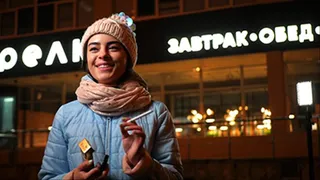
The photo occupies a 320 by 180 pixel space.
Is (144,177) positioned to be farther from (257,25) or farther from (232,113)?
(232,113)

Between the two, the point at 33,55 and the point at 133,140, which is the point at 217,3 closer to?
the point at 33,55

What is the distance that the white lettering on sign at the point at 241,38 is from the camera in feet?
37.2

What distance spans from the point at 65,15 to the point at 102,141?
14228 millimetres

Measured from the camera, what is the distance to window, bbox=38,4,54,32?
1543cm

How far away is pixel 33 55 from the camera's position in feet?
47.1

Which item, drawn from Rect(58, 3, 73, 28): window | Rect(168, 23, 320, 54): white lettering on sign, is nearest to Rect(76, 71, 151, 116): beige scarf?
Rect(168, 23, 320, 54): white lettering on sign

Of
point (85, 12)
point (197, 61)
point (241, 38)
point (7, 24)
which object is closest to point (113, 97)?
point (241, 38)

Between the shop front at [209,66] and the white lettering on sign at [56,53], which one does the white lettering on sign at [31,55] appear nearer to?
the shop front at [209,66]

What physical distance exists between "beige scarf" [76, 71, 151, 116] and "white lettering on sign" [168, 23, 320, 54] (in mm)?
9603

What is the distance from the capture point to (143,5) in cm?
1458

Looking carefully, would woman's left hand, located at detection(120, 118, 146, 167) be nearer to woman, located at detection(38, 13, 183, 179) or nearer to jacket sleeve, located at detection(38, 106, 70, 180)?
woman, located at detection(38, 13, 183, 179)

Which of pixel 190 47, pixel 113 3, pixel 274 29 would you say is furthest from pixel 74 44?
pixel 274 29

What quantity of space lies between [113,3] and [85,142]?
13.4 meters

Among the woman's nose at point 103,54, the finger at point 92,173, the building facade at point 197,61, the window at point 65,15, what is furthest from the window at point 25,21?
the finger at point 92,173
